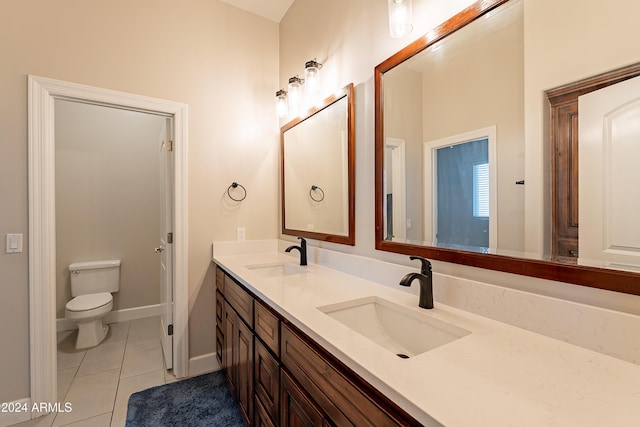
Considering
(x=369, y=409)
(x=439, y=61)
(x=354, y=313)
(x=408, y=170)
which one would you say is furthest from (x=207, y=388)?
(x=439, y=61)

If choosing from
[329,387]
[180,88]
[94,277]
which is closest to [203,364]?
[94,277]

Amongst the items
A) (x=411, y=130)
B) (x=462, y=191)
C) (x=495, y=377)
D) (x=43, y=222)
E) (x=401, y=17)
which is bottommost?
(x=495, y=377)

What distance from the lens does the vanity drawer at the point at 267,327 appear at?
1.12 m

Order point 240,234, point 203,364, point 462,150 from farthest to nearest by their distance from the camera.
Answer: point 240,234, point 203,364, point 462,150

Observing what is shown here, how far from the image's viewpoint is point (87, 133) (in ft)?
9.76

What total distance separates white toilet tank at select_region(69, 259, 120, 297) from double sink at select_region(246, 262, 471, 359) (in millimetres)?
2938

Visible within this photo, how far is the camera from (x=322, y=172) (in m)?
1.92

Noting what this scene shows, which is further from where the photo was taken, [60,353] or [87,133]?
[87,133]

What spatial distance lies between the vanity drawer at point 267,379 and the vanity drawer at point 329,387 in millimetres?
120

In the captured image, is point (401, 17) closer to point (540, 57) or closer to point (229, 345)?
point (540, 57)

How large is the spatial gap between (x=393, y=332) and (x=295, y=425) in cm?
47

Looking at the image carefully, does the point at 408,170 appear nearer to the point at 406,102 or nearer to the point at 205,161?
the point at 406,102

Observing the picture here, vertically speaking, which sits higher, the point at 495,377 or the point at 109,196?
the point at 109,196

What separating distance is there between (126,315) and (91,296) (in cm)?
56
